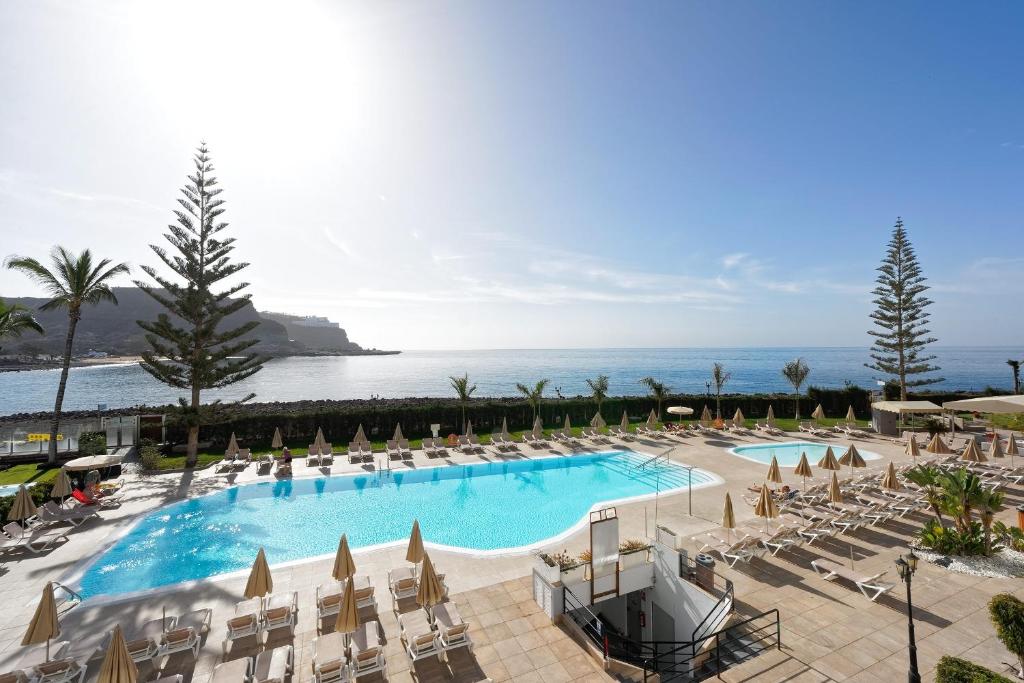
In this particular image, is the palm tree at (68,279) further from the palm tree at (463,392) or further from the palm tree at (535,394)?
the palm tree at (535,394)

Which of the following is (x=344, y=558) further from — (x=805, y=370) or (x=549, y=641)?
(x=805, y=370)

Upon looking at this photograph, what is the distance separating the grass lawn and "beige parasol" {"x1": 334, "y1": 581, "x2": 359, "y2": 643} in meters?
13.3

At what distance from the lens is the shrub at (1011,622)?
5230mm

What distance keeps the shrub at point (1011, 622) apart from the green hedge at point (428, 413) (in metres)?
19.3

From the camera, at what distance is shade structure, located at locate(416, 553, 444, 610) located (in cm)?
657

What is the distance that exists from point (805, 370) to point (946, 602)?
23486 mm

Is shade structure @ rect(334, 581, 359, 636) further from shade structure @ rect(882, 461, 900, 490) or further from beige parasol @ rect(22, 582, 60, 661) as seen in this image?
shade structure @ rect(882, 461, 900, 490)

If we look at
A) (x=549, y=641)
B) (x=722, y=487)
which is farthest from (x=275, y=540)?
(x=722, y=487)

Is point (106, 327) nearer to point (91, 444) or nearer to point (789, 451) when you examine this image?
point (91, 444)

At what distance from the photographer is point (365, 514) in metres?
12.3

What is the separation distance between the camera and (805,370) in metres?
27.7

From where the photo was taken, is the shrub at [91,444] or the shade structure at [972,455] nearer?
the shade structure at [972,455]

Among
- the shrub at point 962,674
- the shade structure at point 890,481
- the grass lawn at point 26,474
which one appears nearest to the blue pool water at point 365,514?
the shade structure at point 890,481

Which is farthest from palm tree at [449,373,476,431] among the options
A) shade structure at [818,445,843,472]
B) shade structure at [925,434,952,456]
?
shade structure at [925,434,952,456]
